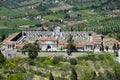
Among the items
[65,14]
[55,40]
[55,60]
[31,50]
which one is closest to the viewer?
[55,60]

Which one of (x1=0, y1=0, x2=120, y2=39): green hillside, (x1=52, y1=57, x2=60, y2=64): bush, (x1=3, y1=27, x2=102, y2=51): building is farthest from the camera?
(x1=0, y1=0, x2=120, y2=39): green hillside

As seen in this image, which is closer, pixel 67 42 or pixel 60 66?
pixel 60 66

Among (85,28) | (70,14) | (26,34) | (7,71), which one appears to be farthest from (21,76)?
(70,14)

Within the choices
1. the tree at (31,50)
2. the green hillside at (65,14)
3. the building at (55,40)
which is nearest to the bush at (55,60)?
the tree at (31,50)

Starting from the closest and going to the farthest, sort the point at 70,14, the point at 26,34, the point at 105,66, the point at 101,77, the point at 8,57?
the point at 101,77, the point at 105,66, the point at 8,57, the point at 26,34, the point at 70,14

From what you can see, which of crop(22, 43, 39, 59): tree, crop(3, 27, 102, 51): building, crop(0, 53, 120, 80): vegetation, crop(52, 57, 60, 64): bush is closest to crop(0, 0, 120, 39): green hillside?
crop(3, 27, 102, 51): building

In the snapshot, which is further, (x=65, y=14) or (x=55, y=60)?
(x=65, y=14)

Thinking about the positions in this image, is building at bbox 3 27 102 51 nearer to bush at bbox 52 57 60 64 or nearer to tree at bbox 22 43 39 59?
tree at bbox 22 43 39 59

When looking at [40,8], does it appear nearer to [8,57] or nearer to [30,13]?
[30,13]

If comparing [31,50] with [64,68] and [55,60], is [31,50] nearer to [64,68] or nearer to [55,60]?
[55,60]

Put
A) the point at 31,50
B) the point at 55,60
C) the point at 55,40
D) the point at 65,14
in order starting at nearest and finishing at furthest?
the point at 55,60 < the point at 31,50 < the point at 55,40 < the point at 65,14

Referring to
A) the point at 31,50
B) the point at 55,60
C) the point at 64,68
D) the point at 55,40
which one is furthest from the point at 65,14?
the point at 64,68
